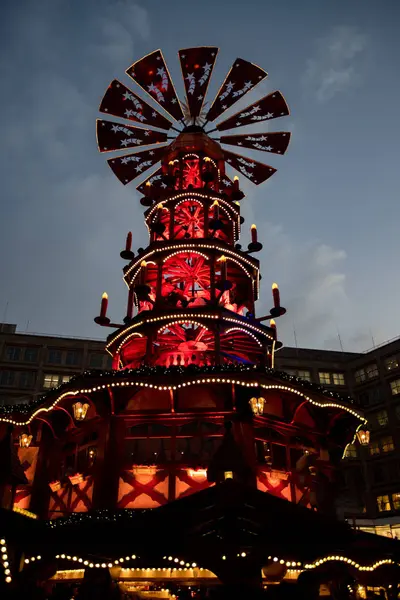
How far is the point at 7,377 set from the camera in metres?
54.1

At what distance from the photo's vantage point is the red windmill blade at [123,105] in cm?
2622

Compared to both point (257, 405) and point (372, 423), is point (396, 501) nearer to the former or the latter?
point (372, 423)

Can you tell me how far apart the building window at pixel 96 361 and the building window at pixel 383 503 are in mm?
31733

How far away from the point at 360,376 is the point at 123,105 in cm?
4193

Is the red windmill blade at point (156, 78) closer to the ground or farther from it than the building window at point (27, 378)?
farther from it

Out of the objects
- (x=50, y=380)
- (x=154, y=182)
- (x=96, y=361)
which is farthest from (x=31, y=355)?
(x=154, y=182)

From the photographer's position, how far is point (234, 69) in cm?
2600

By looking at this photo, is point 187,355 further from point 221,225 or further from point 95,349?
point 95,349

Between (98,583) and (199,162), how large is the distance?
22539 mm

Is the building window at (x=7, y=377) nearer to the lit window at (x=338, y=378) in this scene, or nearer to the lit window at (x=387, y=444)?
the lit window at (x=338, y=378)

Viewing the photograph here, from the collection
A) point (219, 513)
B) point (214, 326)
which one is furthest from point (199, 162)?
point (219, 513)

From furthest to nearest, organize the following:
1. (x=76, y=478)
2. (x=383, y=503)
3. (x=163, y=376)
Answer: (x=383, y=503), (x=76, y=478), (x=163, y=376)

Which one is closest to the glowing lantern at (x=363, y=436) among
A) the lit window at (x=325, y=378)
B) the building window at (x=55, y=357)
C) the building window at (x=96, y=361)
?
the lit window at (x=325, y=378)

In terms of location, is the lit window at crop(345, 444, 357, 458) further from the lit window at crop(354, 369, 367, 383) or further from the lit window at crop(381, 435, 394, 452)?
the lit window at crop(354, 369, 367, 383)
